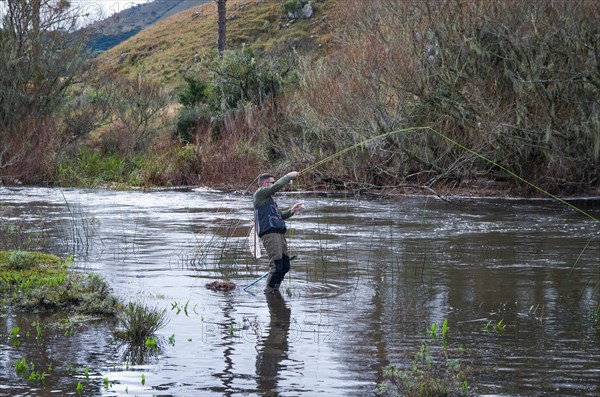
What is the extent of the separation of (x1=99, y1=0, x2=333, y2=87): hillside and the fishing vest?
186ft

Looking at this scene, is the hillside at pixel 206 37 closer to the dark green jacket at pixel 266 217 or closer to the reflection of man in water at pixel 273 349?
the dark green jacket at pixel 266 217

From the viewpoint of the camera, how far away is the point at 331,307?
10.7 metres

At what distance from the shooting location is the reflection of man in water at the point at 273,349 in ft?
24.7

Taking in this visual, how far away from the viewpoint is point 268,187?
36.9 feet

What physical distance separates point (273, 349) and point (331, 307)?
2.10 m

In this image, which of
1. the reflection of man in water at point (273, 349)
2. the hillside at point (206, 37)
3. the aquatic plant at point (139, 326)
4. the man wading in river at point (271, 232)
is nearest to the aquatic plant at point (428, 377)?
the reflection of man in water at point (273, 349)

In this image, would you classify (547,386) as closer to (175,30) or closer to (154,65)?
(154,65)

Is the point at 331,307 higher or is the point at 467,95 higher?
the point at 467,95

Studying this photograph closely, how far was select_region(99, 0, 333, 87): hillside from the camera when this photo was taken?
246ft

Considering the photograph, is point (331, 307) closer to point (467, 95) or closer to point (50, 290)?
point (50, 290)

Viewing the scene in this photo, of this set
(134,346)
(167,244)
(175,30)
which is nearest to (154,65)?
(175,30)

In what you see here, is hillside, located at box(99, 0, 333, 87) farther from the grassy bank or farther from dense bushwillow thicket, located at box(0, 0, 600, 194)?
the grassy bank

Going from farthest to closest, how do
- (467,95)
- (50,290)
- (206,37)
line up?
1. (206,37)
2. (467,95)
3. (50,290)

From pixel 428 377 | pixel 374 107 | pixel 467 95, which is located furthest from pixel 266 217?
pixel 467 95
